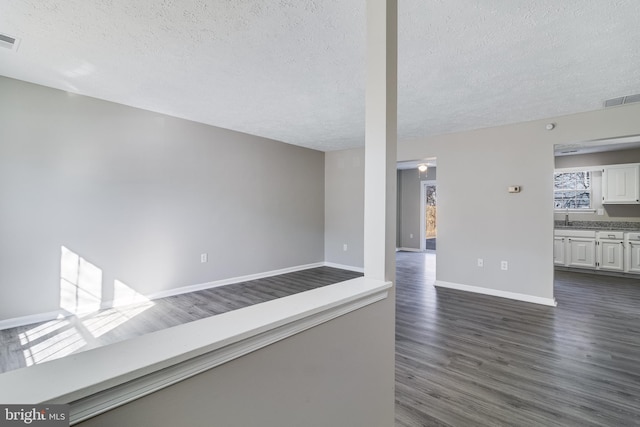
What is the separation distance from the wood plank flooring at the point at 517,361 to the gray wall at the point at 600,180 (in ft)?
7.26

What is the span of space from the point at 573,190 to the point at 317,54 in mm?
6646

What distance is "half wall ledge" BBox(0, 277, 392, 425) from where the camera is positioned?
0.57 m

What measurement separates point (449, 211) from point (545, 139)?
5.10ft

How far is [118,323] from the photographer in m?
3.09

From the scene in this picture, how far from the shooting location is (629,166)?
5242 mm

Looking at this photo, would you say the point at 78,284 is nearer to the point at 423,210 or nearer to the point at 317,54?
the point at 317,54

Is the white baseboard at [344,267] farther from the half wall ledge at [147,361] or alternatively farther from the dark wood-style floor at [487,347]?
the half wall ledge at [147,361]

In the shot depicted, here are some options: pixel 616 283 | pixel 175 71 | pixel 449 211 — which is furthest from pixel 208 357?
pixel 616 283

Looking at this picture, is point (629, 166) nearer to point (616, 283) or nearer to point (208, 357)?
point (616, 283)

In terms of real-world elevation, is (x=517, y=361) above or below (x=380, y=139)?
below

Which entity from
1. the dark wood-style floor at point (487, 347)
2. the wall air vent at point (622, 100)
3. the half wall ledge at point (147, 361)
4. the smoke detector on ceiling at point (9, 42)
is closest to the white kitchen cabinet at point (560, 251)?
the dark wood-style floor at point (487, 347)

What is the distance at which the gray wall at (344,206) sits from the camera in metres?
5.84

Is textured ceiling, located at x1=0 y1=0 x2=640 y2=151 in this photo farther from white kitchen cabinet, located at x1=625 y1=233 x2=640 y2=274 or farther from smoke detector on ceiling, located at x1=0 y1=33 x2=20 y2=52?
white kitchen cabinet, located at x1=625 y1=233 x2=640 y2=274

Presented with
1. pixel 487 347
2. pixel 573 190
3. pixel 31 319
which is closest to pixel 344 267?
pixel 487 347
